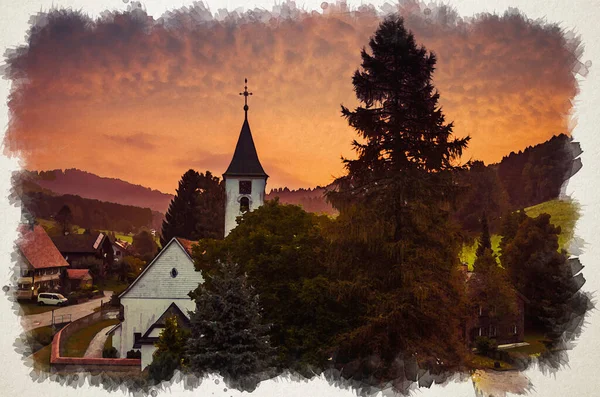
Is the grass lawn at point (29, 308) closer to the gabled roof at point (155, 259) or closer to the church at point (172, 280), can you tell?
the church at point (172, 280)

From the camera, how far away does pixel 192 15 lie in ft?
21.4

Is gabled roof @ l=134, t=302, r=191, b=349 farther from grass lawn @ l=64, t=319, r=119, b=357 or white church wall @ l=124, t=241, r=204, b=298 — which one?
grass lawn @ l=64, t=319, r=119, b=357

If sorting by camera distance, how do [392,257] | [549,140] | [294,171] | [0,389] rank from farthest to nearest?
[294,171], [549,140], [0,389], [392,257]

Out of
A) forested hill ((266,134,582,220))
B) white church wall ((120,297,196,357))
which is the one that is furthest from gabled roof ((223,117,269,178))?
white church wall ((120,297,196,357))

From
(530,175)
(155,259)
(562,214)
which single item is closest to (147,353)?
(155,259)

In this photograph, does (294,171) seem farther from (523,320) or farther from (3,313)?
(3,313)

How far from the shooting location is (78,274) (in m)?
6.76

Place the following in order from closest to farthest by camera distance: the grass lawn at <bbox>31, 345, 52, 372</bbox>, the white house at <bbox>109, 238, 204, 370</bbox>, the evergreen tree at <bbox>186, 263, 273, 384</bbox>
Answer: the evergreen tree at <bbox>186, 263, 273, 384</bbox>, the grass lawn at <bbox>31, 345, 52, 372</bbox>, the white house at <bbox>109, 238, 204, 370</bbox>

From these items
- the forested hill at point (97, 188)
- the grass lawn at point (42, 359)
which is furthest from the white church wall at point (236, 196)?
the grass lawn at point (42, 359)

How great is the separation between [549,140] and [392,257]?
96.7 inches

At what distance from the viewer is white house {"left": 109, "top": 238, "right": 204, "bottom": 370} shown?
316 inches

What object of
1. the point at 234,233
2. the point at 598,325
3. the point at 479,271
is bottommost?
the point at 598,325

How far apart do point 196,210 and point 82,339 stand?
2.34 m

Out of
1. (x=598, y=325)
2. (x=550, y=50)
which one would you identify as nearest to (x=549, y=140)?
(x=550, y=50)
